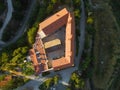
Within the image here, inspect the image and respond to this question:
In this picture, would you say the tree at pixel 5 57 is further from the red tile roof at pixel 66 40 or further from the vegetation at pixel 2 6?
the vegetation at pixel 2 6

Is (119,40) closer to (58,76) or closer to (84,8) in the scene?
(84,8)

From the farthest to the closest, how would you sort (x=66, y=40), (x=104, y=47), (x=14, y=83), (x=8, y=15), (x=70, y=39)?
1. (x=104, y=47)
2. (x=66, y=40)
3. (x=8, y=15)
4. (x=70, y=39)
5. (x=14, y=83)

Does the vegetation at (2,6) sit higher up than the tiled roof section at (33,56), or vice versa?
the vegetation at (2,6)

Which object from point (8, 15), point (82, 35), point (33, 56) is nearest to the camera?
point (33, 56)

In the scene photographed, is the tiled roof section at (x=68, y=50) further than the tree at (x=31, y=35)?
No

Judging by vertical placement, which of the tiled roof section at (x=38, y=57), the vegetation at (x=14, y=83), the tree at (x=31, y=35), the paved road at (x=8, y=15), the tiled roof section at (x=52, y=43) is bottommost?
the vegetation at (x=14, y=83)

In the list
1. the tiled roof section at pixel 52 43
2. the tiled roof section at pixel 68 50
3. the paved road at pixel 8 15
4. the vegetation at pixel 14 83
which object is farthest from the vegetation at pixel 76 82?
the paved road at pixel 8 15

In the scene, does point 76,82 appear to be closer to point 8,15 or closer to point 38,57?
point 38,57

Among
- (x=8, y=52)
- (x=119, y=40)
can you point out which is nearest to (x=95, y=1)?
(x=119, y=40)

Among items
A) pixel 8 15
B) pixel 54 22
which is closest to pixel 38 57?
pixel 54 22
